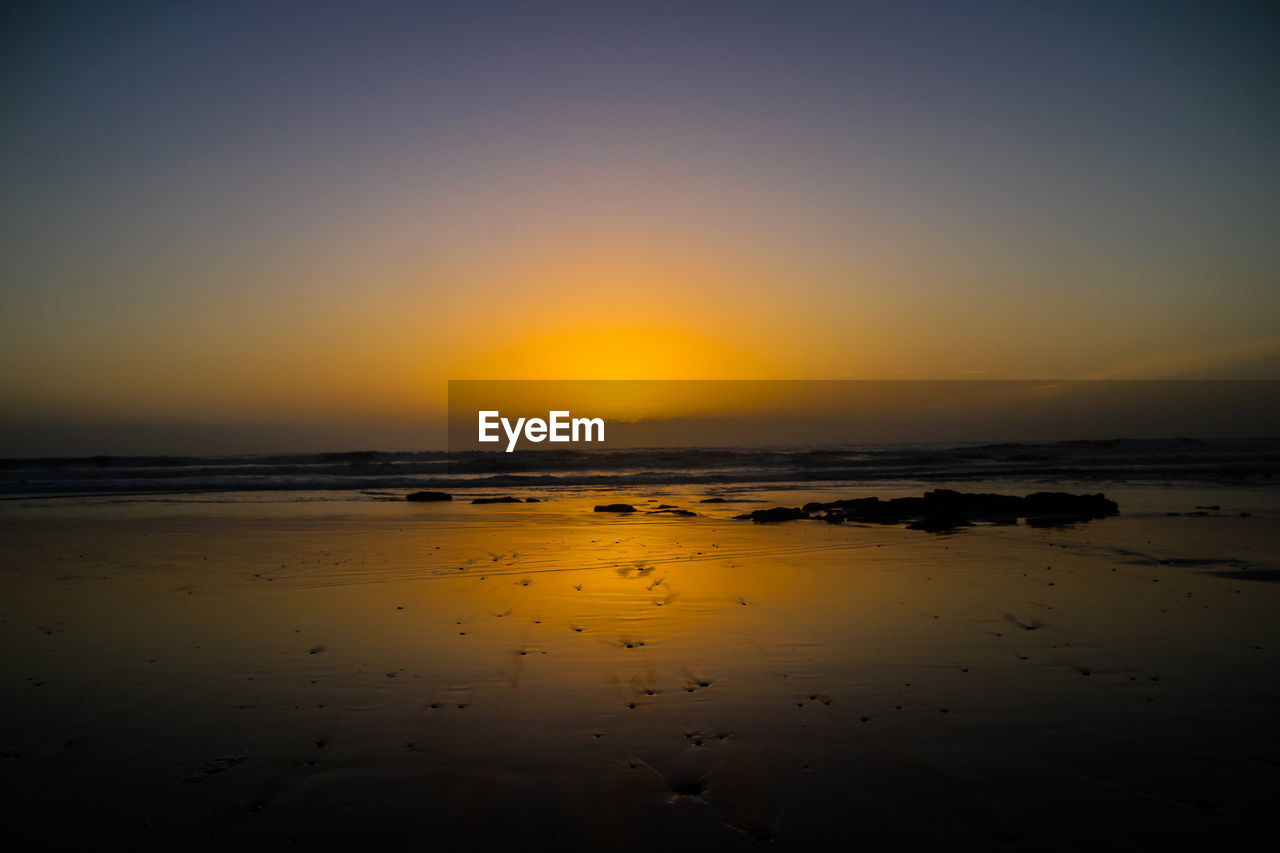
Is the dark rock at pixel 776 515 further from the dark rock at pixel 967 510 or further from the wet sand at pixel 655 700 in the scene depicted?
the wet sand at pixel 655 700

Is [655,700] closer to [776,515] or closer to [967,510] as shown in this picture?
[776,515]

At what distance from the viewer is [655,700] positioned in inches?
187

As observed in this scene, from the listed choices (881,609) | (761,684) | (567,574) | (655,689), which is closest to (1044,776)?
(761,684)

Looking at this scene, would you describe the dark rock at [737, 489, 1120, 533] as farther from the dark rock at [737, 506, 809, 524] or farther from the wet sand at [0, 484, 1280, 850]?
the wet sand at [0, 484, 1280, 850]

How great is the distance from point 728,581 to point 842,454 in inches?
1688

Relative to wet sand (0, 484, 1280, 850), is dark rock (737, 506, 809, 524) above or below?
above

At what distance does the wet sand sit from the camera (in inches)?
132

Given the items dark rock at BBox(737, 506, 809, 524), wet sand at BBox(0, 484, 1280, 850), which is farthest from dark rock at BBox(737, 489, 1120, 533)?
wet sand at BBox(0, 484, 1280, 850)

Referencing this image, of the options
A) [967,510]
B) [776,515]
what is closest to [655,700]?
[776,515]

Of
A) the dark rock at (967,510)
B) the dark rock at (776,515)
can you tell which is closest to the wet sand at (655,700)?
the dark rock at (967,510)

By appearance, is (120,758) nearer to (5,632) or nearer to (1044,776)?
(5,632)

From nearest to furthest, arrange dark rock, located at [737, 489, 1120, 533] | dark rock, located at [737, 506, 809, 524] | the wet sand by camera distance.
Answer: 1. the wet sand
2. dark rock, located at [737, 489, 1120, 533]
3. dark rock, located at [737, 506, 809, 524]

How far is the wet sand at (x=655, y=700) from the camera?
335 centimetres

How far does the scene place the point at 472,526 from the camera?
1516cm
